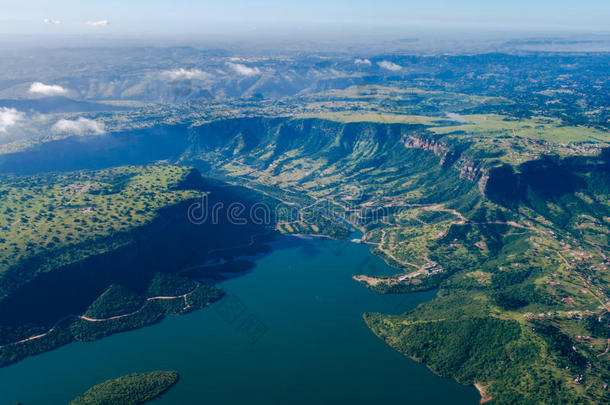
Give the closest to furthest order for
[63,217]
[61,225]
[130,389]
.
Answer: [130,389], [61,225], [63,217]

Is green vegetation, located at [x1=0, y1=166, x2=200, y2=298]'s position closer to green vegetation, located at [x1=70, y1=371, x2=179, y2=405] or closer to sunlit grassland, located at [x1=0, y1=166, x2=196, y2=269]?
sunlit grassland, located at [x1=0, y1=166, x2=196, y2=269]

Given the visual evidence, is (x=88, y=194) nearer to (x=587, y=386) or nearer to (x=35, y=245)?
(x=35, y=245)

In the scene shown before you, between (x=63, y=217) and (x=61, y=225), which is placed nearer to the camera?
(x=61, y=225)

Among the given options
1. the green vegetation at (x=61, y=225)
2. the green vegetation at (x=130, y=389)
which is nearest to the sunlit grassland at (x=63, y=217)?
the green vegetation at (x=61, y=225)

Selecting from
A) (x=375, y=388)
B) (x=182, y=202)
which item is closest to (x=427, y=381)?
(x=375, y=388)

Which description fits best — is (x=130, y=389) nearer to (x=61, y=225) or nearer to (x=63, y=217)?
(x=61, y=225)

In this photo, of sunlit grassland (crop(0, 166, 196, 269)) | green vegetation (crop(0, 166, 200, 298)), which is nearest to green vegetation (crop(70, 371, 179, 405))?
green vegetation (crop(0, 166, 200, 298))

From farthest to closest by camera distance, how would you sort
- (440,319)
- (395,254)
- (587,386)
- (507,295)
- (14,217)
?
(395,254) → (14,217) → (507,295) → (440,319) → (587,386)

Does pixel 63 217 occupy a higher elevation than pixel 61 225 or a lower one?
higher

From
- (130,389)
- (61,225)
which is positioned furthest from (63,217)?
(130,389)
